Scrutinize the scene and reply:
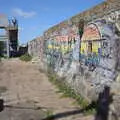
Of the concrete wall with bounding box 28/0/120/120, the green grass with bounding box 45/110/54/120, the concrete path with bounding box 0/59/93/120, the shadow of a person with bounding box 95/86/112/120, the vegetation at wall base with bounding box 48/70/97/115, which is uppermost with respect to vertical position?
the concrete wall with bounding box 28/0/120/120

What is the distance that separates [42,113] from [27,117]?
60cm

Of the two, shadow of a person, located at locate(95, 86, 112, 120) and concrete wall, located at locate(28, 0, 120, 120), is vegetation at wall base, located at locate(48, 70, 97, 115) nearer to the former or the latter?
concrete wall, located at locate(28, 0, 120, 120)

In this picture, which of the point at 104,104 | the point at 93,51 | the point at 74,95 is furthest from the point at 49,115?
the point at 74,95

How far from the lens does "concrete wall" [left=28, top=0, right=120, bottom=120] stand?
7754 millimetres

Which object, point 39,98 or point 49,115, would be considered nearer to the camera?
point 49,115

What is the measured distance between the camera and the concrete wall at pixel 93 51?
7754 millimetres

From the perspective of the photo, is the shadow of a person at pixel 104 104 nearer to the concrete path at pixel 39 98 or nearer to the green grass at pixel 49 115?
the concrete path at pixel 39 98

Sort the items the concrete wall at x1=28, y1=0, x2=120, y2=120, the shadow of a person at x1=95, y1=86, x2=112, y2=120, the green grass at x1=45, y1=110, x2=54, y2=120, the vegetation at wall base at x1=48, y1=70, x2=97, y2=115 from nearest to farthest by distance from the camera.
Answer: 1. the shadow of a person at x1=95, y1=86, x2=112, y2=120
2. the concrete wall at x1=28, y1=0, x2=120, y2=120
3. the green grass at x1=45, y1=110, x2=54, y2=120
4. the vegetation at wall base at x1=48, y1=70, x2=97, y2=115

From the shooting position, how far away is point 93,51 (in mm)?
9586

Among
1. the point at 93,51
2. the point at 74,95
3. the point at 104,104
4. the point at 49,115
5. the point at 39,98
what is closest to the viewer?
the point at 104,104

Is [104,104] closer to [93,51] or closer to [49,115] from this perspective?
[49,115]

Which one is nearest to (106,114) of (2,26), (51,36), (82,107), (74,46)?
(82,107)

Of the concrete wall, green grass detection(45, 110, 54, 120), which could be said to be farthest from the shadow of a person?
green grass detection(45, 110, 54, 120)

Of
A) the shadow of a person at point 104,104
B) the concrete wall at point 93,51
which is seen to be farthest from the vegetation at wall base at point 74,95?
the shadow of a person at point 104,104
